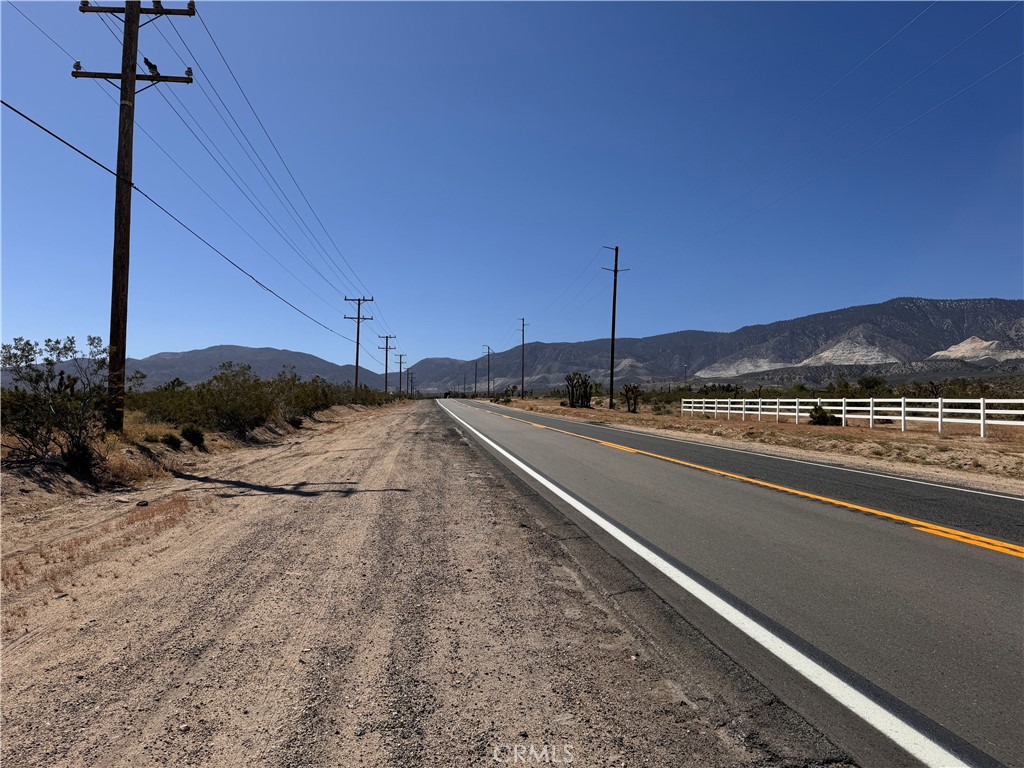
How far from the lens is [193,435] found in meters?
16.2

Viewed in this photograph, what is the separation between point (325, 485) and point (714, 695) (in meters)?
8.34

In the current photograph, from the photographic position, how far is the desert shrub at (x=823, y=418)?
27.9m

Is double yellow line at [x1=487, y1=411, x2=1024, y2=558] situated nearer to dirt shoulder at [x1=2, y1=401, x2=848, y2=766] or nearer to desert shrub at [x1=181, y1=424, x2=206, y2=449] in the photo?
dirt shoulder at [x1=2, y1=401, x2=848, y2=766]

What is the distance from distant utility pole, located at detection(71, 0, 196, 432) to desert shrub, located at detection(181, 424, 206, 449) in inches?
89.5

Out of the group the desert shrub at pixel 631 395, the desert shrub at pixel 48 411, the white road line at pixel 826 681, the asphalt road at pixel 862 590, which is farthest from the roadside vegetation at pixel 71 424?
the desert shrub at pixel 631 395

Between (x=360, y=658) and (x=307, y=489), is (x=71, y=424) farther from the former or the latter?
(x=360, y=658)

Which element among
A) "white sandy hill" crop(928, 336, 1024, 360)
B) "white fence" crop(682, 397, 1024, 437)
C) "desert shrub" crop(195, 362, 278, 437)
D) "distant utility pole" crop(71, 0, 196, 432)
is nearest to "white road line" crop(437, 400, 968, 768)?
"distant utility pole" crop(71, 0, 196, 432)

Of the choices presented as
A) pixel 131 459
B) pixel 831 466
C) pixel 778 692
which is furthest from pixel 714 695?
pixel 131 459

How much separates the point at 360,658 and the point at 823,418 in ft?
96.0

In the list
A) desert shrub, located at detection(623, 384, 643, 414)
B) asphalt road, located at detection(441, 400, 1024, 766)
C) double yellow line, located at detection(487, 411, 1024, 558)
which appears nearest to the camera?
asphalt road, located at detection(441, 400, 1024, 766)

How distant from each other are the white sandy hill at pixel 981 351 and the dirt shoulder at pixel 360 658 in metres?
195

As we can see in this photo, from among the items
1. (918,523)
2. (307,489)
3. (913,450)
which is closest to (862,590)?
(918,523)

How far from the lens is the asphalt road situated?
9.22 ft

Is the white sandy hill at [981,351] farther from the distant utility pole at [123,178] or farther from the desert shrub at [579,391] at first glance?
the distant utility pole at [123,178]
